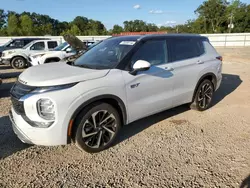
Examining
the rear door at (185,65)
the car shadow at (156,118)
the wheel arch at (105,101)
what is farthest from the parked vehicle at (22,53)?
the wheel arch at (105,101)

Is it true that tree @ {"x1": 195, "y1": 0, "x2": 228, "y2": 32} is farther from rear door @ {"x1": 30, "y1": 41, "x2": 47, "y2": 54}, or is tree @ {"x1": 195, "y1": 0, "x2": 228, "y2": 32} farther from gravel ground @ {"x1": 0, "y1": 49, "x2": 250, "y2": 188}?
gravel ground @ {"x1": 0, "y1": 49, "x2": 250, "y2": 188}

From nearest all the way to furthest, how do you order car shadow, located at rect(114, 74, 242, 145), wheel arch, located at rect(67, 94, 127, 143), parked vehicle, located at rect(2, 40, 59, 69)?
wheel arch, located at rect(67, 94, 127, 143)
car shadow, located at rect(114, 74, 242, 145)
parked vehicle, located at rect(2, 40, 59, 69)

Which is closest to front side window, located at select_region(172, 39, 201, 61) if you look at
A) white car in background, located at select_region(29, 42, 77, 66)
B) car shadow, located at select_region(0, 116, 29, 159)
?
car shadow, located at select_region(0, 116, 29, 159)

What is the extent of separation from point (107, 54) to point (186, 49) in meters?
1.75

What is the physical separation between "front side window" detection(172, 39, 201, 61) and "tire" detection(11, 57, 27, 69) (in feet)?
33.6

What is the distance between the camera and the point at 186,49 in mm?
4441

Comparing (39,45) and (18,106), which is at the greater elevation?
(39,45)

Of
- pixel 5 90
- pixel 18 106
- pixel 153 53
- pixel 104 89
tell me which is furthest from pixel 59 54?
pixel 104 89

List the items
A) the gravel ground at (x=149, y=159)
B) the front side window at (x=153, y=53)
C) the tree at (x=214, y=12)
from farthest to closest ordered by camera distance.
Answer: the tree at (x=214, y=12) → the front side window at (x=153, y=53) → the gravel ground at (x=149, y=159)

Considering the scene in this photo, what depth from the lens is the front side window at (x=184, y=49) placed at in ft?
13.7

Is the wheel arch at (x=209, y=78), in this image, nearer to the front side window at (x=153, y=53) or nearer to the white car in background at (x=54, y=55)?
the front side window at (x=153, y=53)

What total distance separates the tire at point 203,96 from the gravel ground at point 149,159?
0.43 meters

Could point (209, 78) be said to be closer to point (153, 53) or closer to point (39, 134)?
point (153, 53)

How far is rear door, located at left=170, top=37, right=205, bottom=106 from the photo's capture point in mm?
4114
